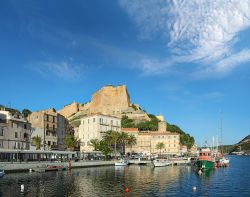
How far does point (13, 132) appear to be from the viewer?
317 feet

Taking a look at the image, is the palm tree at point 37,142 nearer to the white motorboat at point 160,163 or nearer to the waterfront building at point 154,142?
the white motorboat at point 160,163

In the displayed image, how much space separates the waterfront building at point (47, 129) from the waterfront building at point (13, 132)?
34.9 feet

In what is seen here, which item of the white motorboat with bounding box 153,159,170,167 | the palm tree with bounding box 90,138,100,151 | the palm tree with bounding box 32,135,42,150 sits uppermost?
the palm tree with bounding box 32,135,42,150

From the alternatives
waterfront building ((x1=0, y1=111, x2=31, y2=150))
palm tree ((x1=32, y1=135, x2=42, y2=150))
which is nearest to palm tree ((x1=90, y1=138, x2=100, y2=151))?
palm tree ((x1=32, y1=135, x2=42, y2=150))

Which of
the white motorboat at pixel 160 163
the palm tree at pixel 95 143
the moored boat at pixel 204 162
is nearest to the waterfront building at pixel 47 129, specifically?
the palm tree at pixel 95 143

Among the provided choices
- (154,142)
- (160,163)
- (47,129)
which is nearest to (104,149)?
(160,163)

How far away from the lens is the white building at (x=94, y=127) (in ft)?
500

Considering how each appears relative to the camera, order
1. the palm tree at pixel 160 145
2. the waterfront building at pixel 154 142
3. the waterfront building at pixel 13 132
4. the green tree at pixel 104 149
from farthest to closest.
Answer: the waterfront building at pixel 154 142, the palm tree at pixel 160 145, the green tree at pixel 104 149, the waterfront building at pixel 13 132

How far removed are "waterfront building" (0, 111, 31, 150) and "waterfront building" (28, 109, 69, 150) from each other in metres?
10.6

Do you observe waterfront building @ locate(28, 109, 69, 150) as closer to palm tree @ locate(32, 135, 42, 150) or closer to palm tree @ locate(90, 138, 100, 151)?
palm tree @ locate(32, 135, 42, 150)

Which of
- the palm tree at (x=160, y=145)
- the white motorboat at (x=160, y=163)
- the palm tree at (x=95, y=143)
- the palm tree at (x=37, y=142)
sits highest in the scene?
the palm tree at (x=37, y=142)

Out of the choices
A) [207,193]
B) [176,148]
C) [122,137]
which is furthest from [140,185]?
[176,148]

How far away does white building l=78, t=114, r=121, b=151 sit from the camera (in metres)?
152

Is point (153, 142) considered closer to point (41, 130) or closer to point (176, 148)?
point (176, 148)
